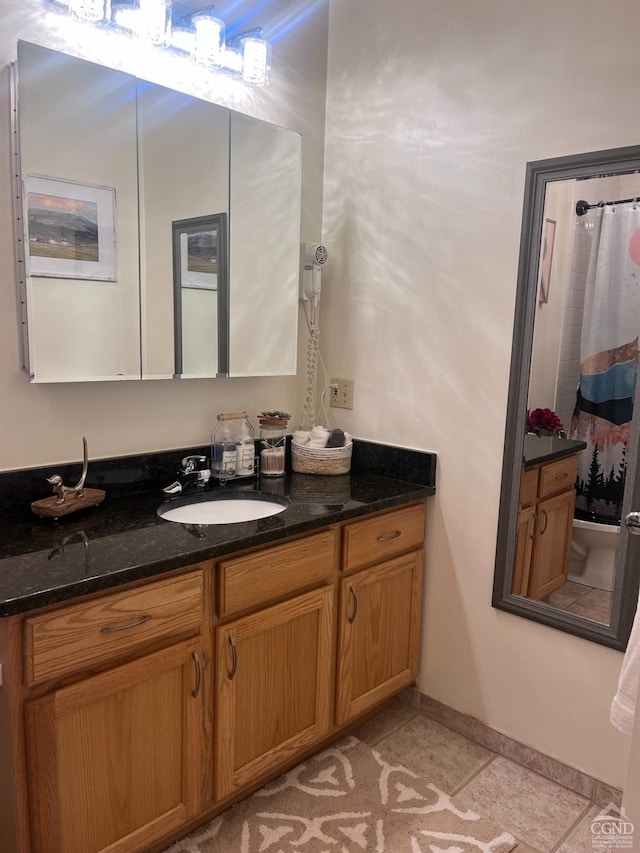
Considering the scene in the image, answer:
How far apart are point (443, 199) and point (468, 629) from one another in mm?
1423

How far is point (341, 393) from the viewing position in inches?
97.6

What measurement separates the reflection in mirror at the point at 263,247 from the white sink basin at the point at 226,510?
17.3 inches

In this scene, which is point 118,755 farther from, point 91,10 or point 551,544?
point 91,10

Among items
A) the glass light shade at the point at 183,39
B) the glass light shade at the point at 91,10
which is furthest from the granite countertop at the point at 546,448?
the glass light shade at the point at 91,10

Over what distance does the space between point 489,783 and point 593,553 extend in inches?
30.7

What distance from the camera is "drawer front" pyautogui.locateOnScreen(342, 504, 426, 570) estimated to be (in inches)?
77.2

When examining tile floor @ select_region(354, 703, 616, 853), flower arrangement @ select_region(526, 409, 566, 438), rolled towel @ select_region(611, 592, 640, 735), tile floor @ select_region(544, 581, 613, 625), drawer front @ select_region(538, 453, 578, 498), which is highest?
flower arrangement @ select_region(526, 409, 566, 438)

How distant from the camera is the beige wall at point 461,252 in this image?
1851 mm

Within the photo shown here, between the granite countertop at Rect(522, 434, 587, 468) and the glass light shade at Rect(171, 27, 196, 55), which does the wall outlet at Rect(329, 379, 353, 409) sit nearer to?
the granite countertop at Rect(522, 434, 587, 468)

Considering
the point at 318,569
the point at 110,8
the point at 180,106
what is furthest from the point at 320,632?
the point at 110,8

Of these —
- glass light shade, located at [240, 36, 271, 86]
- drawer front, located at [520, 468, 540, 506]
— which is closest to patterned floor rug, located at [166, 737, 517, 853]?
drawer front, located at [520, 468, 540, 506]

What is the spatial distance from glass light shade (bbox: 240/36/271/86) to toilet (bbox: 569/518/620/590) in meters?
1.69

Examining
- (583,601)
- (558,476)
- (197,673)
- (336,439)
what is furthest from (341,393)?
(197,673)

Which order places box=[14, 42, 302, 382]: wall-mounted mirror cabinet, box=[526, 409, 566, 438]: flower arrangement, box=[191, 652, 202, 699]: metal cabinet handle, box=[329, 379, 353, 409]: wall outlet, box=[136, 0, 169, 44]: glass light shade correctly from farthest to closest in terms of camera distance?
box=[329, 379, 353, 409]: wall outlet → box=[526, 409, 566, 438]: flower arrangement → box=[136, 0, 169, 44]: glass light shade → box=[14, 42, 302, 382]: wall-mounted mirror cabinet → box=[191, 652, 202, 699]: metal cabinet handle
